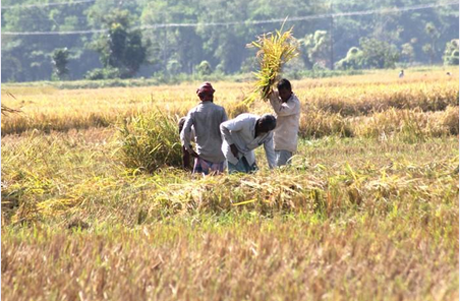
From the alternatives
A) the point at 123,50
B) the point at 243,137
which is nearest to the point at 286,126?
the point at 243,137

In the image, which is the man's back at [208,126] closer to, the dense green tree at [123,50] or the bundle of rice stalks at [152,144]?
the bundle of rice stalks at [152,144]

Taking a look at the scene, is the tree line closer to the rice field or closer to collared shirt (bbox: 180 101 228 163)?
the rice field

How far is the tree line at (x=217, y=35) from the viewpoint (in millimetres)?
92812

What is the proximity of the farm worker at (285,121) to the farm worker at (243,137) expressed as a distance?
0.37 meters

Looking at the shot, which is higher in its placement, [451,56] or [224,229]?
[224,229]

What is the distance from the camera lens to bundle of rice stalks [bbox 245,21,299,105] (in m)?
8.87

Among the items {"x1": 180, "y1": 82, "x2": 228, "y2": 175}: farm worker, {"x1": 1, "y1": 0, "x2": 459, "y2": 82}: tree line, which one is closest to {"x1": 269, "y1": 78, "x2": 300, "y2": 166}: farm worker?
{"x1": 180, "y1": 82, "x2": 228, "y2": 175}: farm worker

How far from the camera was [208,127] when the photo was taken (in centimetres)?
833

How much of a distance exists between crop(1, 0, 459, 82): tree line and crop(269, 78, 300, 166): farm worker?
6930 centimetres


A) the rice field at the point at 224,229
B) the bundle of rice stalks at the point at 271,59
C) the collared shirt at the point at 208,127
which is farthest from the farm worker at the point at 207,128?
the bundle of rice stalks at the point at 271,59

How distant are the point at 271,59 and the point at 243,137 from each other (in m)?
1.26

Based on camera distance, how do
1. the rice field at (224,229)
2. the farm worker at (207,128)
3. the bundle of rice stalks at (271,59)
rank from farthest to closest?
the bundle of rice stalks at (271,59) → the farm worker at (207,128) → the rice field at (224,229)

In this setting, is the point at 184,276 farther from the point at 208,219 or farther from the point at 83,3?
the point at 83,3

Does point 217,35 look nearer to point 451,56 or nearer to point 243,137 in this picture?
point 451,56
